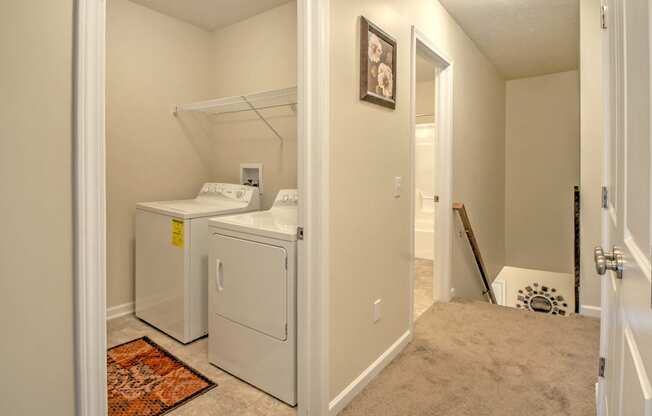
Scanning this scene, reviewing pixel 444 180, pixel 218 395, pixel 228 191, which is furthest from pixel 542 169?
pixel 218 395

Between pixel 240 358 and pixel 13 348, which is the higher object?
pixel 13 348

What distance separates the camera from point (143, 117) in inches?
120

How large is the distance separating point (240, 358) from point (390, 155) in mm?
1427

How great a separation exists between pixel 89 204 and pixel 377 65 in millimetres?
1570

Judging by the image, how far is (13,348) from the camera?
84cm

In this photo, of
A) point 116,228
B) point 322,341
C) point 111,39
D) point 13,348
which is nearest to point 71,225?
point 13,348

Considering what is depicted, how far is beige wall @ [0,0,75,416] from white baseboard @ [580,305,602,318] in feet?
11.0

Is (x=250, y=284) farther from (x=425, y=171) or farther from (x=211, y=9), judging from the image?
(x=425, y=171)

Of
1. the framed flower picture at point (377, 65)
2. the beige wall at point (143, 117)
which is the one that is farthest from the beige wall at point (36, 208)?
the beige wall at point (143, 117)

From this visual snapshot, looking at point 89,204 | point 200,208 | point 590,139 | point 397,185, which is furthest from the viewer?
point 590,139

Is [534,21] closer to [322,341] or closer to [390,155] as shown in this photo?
[390,155]

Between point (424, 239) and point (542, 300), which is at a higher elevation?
point (424, 239)

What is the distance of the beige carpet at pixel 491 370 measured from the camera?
185 centimetres

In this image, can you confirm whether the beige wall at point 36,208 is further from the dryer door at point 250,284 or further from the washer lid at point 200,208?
the washer lid at point 200,208
